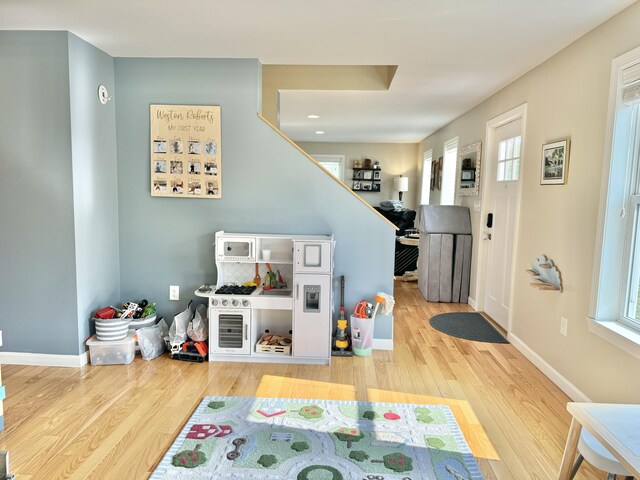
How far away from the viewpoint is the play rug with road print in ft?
6.64

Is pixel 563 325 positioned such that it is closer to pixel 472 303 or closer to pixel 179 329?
pixel 472 303

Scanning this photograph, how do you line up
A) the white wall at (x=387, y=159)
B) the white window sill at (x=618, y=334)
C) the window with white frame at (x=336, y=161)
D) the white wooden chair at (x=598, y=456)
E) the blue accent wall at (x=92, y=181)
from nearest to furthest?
the white wooden chair at (x=598, y=456)
the white window sill at (x=618, y=334)
the blue accent wall at (x=92, y=181)
the white wall at (x=387, y=159)
the window with white frame at (x=336, y=161)

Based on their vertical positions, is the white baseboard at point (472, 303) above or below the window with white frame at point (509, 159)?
below

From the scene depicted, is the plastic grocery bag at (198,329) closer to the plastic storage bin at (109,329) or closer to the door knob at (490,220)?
the plastic storage bin at (109,329)

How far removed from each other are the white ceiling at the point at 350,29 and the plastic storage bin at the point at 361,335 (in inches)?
77.9

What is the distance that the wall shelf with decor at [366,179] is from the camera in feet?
30.4

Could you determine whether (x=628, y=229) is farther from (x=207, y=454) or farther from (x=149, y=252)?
(x=149, y=252)

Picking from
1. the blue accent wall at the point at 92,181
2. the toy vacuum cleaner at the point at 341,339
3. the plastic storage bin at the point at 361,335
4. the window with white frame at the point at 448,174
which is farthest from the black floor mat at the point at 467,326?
the blue accent wall at the point at 92,181

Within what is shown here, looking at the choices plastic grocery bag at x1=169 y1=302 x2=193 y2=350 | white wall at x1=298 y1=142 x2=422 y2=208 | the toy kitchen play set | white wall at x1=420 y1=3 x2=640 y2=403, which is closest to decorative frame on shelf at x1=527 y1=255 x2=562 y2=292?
white wall at x1=420 y1=3 x2=640 y2=403

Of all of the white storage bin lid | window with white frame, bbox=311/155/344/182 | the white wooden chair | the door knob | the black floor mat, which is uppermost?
window with white frame, bbox=311/155/344/182

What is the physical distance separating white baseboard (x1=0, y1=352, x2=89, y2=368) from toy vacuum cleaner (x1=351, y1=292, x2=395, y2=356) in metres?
1.98

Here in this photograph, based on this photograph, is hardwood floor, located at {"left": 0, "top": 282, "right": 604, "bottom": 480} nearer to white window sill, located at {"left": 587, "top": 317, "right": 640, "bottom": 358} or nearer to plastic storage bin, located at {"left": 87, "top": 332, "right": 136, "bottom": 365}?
plastic storage bin, located at {"left": 87, "top": 332, "right": 136, "bottom": 365}

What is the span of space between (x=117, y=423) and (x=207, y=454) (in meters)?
0.63

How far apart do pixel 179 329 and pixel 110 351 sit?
1.60 feet
